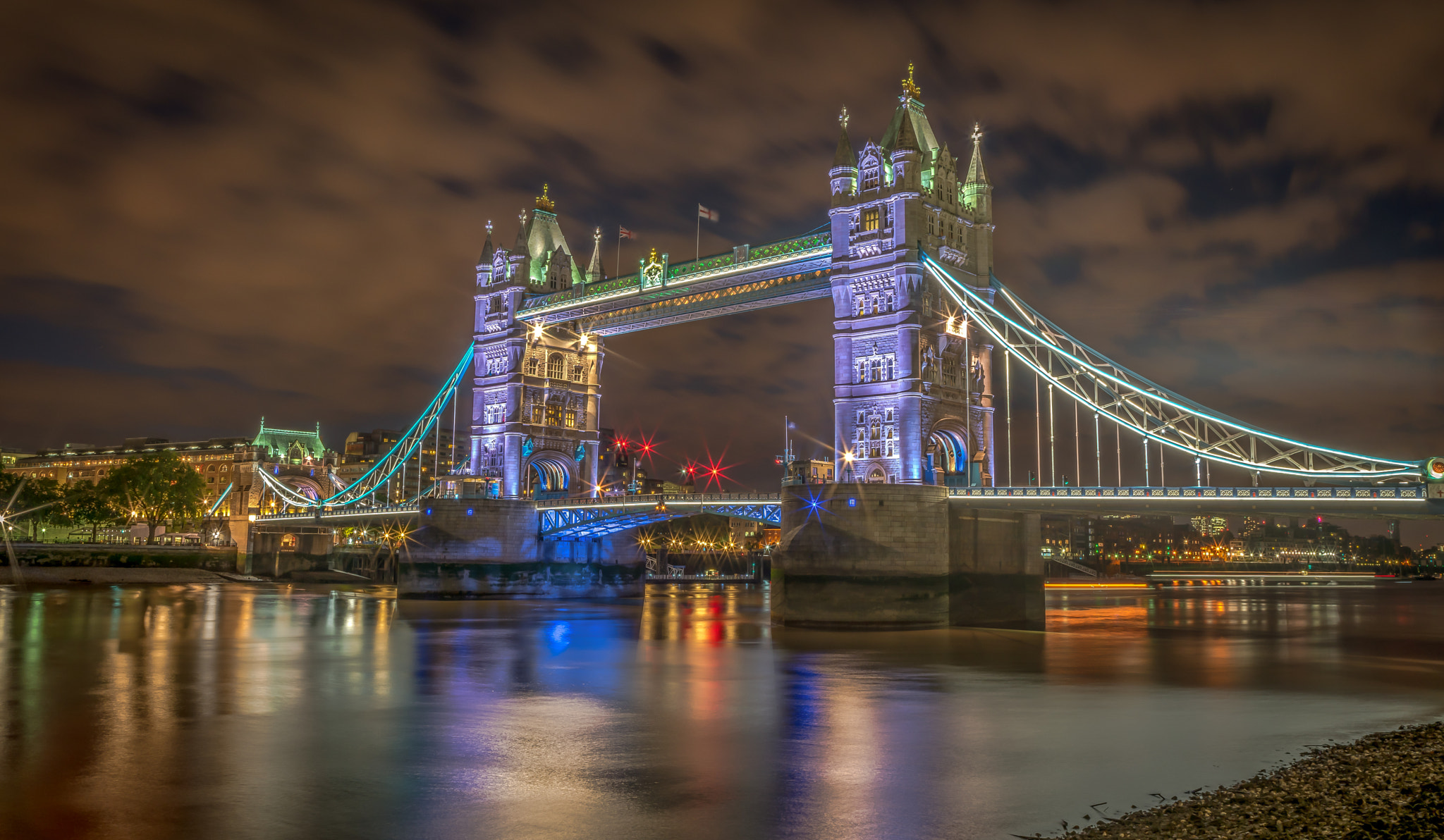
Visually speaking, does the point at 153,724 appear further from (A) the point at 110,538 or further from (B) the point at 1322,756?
(A) the point at 110,538

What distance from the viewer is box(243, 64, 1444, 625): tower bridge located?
35.2m

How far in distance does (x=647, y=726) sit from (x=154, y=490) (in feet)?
296

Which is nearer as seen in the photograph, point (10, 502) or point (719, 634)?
point (719, 634)

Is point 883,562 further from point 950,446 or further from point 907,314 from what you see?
point 907,314

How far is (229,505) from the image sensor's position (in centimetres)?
13250

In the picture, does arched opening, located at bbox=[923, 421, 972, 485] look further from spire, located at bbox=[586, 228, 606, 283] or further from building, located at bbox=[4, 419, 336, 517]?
building, located at bbox=[4, 419, 336, 517]

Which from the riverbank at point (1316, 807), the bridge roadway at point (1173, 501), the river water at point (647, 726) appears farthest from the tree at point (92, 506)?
the riverbank at point (1316, 807)

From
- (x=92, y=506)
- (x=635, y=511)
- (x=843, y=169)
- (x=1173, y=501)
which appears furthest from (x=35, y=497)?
(x=1173, y=501)

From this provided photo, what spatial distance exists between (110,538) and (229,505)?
25.4 m

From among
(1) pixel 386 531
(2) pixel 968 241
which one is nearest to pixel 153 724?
(2) pixel 968 241

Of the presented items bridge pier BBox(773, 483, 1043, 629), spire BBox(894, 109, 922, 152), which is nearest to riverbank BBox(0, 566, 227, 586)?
bridge pier BBox(773, 483, 1043, 629)

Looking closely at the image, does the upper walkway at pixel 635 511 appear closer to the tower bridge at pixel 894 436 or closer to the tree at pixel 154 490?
the tower bridge at pixel 894 436

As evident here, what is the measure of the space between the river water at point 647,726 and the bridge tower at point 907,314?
8862 mm

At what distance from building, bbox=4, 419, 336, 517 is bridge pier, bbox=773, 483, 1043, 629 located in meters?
83.2
